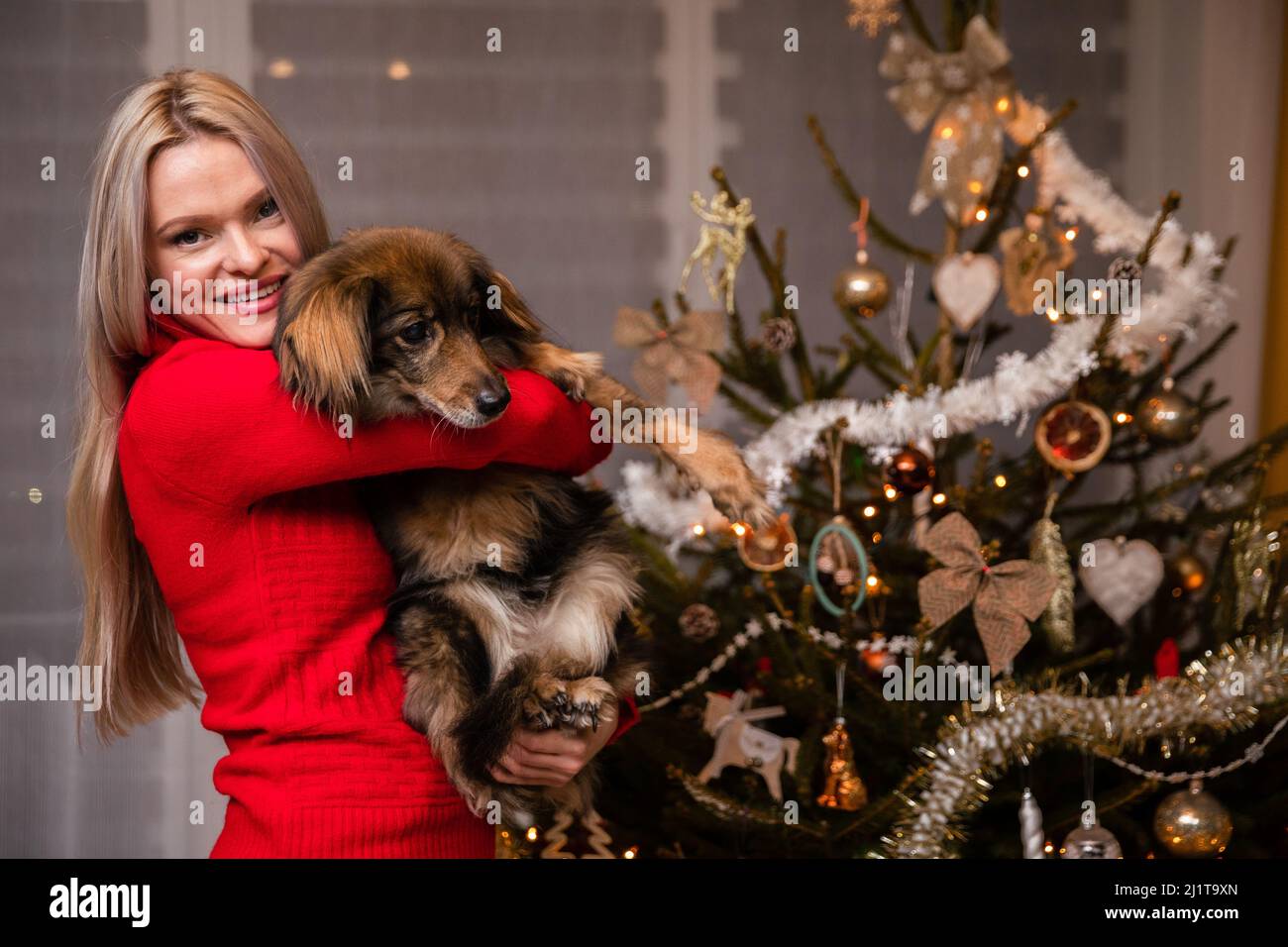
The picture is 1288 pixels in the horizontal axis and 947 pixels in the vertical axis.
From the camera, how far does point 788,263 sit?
11.9 ft

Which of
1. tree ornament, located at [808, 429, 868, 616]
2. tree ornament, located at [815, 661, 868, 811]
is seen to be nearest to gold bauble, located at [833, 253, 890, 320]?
tree ornament, located at [808, 429, 868, 616]

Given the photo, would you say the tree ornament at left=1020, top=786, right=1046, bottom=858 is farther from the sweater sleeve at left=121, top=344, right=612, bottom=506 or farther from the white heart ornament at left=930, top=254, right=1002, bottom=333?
the sweater sleeve at left=121, top=344, right=612, bottom=506

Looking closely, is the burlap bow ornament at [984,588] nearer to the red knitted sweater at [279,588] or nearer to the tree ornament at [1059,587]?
the tree ornament at [1059,587]

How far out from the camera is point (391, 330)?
145 centimetres

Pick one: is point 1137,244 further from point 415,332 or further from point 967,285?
point 415,332

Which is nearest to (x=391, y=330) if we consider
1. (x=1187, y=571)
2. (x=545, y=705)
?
(x=545, y=705)

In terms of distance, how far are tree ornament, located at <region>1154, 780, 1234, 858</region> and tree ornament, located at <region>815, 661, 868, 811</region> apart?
572mm

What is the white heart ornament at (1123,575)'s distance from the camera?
2.34 m

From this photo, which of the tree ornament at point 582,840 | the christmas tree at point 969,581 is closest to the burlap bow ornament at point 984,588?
the christmas tree at point 969,581

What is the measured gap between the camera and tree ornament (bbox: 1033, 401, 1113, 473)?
92.4 inches

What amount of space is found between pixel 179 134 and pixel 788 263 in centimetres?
248

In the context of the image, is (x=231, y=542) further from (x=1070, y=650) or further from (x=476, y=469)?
(x=1070, y=650)

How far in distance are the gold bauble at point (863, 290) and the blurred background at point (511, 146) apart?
101 cm
